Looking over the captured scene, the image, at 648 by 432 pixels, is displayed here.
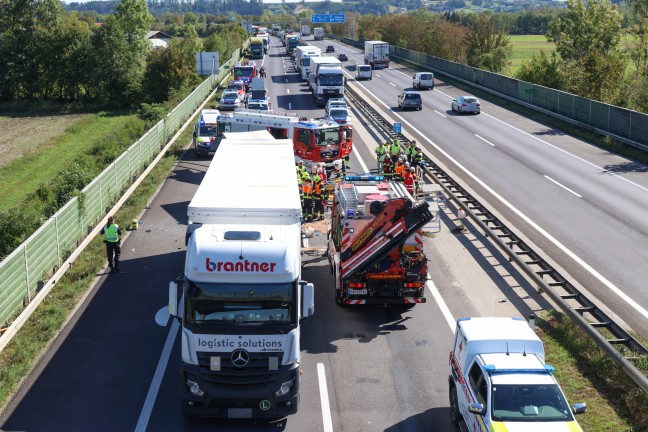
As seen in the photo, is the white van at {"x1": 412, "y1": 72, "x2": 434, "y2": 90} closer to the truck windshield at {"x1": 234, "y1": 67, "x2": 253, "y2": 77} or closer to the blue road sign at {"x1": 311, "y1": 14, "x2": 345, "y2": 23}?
the truck windshield at {"x1": 234, "y1": 67, "x2": 253, "y2": 77}

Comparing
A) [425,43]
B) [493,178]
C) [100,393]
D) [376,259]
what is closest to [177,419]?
[100,393]

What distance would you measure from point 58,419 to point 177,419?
6.48ft

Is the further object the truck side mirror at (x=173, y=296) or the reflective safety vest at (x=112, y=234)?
the reflective safety vest at (x=112, y=234)

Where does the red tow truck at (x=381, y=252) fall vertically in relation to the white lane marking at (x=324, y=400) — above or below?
above

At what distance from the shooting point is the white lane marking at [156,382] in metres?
13.0

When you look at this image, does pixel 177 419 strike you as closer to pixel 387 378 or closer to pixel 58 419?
pixel 58 419

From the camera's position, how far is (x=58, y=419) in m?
13.0

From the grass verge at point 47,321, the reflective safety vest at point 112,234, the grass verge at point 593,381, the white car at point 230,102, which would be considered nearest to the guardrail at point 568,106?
the white car at point 230,102

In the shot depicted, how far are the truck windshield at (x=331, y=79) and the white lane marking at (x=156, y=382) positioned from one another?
1610 inches

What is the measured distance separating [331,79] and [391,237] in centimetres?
4127

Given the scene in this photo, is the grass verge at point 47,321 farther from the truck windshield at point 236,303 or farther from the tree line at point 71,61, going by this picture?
the tree line at point 71,61

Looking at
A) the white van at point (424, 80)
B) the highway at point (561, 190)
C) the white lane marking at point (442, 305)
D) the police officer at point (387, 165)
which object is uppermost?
the white van at point (424, 80)

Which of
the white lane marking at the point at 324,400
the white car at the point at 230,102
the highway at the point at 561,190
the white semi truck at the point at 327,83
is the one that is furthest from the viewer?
the white semi truck at the point at 327,83

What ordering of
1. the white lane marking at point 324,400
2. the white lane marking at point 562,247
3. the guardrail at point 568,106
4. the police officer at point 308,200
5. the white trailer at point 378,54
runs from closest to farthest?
the white lane marking at point 324,400 < the white lane marking at point 562,247 < the police officer at point 308,200 < the guardrail at point 568,106 < the white trailer at point 378,54
